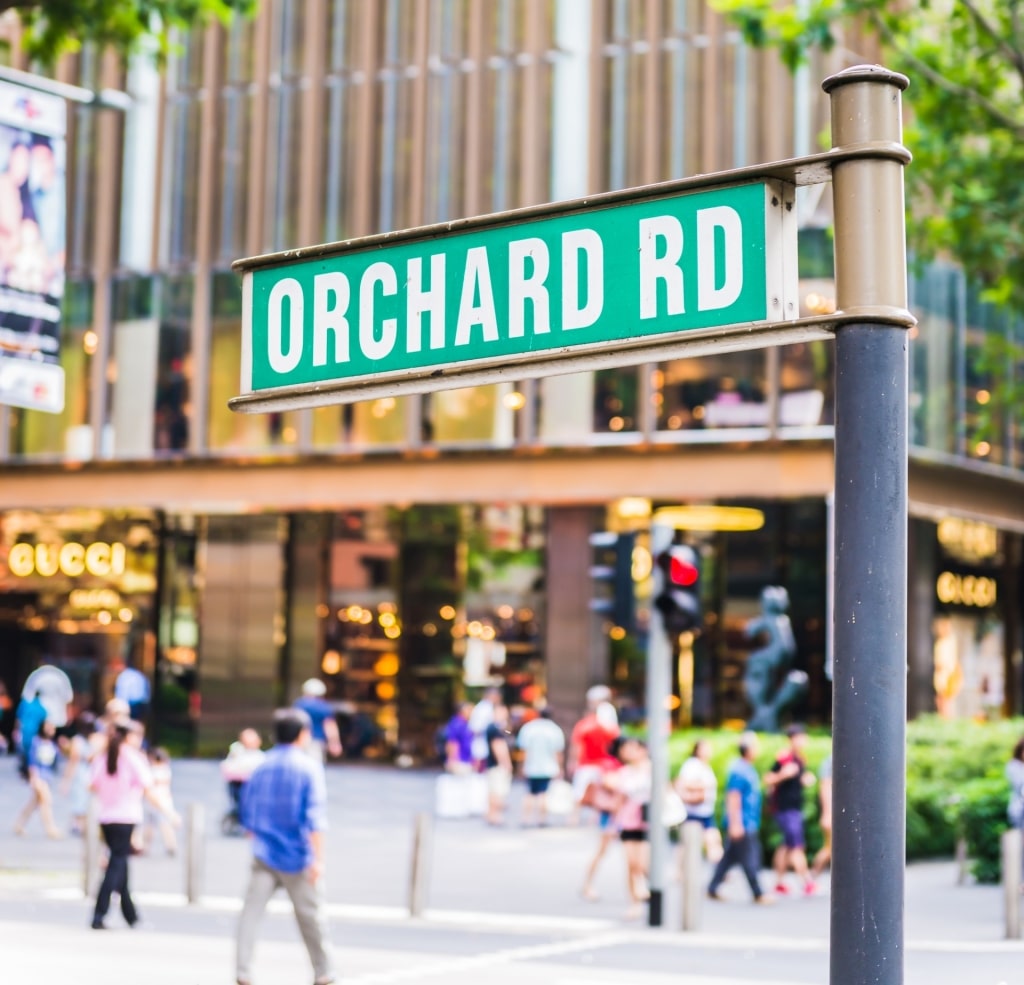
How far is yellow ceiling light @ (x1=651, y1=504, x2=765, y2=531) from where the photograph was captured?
28.8 m

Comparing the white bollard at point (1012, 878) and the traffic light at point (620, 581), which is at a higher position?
the traffic light at point (620, 581)

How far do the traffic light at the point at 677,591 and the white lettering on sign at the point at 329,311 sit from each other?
33.4 ft

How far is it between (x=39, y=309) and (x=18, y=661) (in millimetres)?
25579

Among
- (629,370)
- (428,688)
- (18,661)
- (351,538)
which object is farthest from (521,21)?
(18,661)

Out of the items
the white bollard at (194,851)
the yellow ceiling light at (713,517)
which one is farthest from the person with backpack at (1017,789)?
the yellow ceiling light at (713,517)

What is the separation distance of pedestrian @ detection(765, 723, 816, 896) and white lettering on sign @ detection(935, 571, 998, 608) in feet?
49.6

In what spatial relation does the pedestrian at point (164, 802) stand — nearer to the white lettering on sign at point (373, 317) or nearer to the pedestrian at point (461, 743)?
the pedestrian at point (461, 743)

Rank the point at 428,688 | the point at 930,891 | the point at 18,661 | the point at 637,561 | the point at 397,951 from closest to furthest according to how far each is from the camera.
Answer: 1. the point at 397,951
2. the point at 637,561
3. the point at 930,891
4. the point at 428,688
5. the point at 18,661

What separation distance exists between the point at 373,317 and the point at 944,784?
16.8 m

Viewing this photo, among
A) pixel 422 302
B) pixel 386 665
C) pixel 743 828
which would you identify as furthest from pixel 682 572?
pixel 386 665

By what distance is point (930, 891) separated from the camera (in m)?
16.2

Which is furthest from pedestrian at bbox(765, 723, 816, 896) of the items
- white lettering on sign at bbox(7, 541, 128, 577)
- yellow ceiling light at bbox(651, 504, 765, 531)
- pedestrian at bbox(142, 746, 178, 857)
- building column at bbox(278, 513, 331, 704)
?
white lettering on sign at bbox(7, 541, 128, 577)

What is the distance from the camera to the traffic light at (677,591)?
1374 cm

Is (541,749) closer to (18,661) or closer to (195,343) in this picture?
(195,343)
